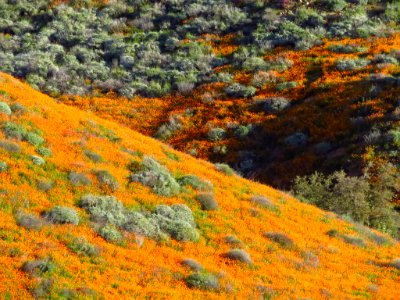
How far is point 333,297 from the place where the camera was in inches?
575

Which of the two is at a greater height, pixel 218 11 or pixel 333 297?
pixel 218 11

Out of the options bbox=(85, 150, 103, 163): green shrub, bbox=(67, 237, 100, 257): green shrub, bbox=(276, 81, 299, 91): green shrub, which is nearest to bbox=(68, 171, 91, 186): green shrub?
bbox=(85, 150, 103, 163): green shrub

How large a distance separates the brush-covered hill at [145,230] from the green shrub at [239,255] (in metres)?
0.03

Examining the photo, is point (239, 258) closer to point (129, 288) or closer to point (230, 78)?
point (129, 288)

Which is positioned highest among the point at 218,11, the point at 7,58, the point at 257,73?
the point at 218,11

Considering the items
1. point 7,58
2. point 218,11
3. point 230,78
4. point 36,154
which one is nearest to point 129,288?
point 36,154

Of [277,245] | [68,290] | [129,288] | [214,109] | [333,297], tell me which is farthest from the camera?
[214,109]

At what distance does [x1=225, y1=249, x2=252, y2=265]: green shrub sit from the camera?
1552cm

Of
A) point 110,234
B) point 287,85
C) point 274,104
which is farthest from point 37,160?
point 287,85

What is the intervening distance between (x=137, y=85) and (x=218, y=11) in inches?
577

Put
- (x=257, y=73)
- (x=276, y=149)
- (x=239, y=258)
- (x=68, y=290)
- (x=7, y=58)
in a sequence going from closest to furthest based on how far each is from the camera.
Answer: (x=68, y=290) < (x=239, y=258) < (x=276, y=149) < (x=257, y=73) < (x=7, y=58)

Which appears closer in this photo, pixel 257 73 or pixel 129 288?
pixel 129 288

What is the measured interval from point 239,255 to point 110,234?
3413 millimetres

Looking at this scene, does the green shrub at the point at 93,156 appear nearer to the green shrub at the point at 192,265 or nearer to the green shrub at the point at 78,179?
the green shrub at the point at 78,179
